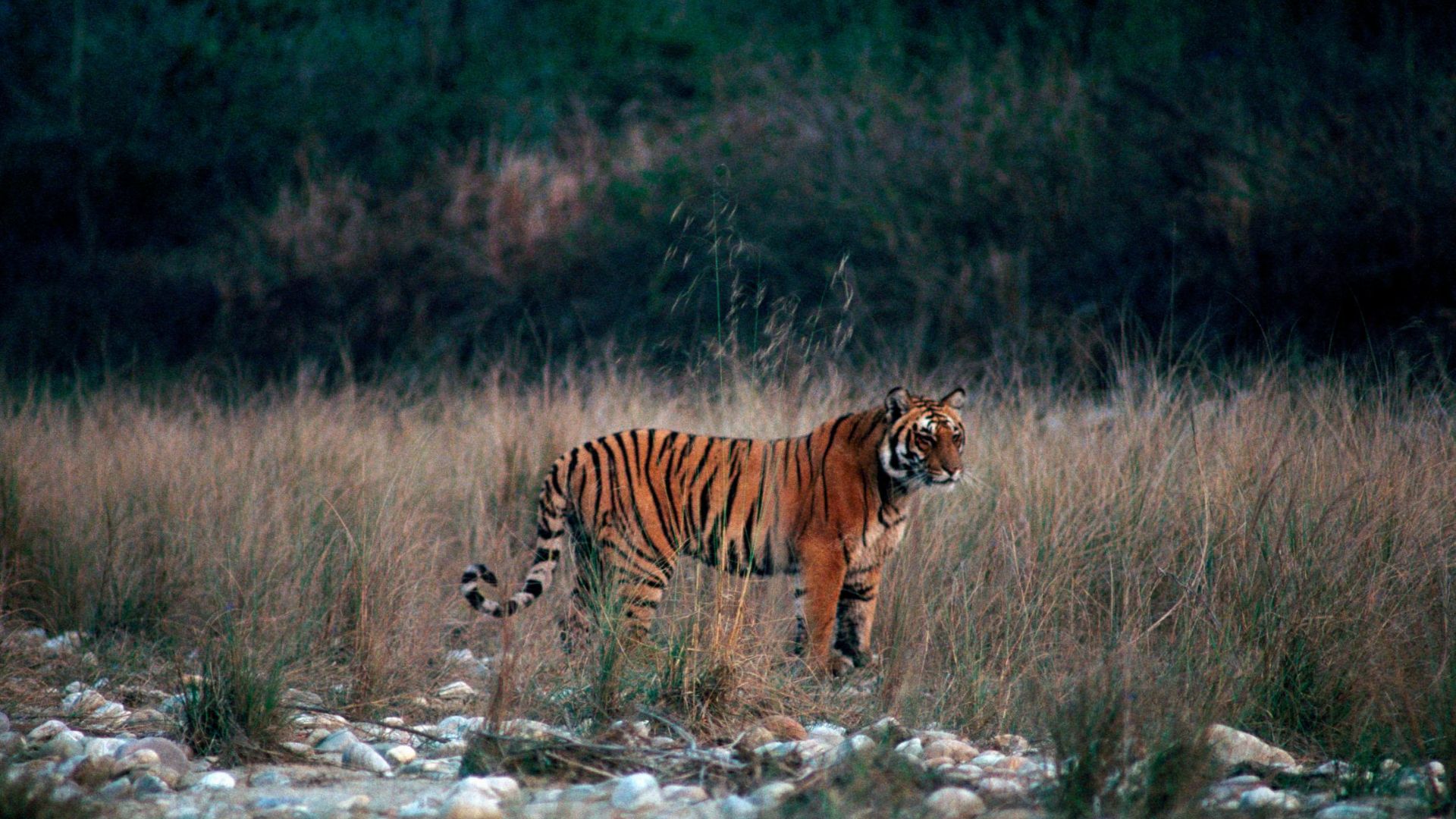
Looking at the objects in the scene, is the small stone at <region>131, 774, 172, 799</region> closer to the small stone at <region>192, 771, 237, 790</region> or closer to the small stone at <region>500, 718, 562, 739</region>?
the small stone at <region>192, 771, 237, 790</region>

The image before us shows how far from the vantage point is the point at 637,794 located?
353cm

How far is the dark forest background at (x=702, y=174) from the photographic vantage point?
12.5 meters

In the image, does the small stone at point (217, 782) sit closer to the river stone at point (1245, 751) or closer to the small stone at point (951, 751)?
the small stone at point (951, 751)

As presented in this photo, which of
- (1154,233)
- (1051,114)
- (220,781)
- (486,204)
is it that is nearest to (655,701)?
(220,781)

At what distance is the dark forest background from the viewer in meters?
12.5

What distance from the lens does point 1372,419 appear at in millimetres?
6398

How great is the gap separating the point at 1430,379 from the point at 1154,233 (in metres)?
5.00

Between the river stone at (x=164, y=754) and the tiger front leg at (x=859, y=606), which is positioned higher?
the tiger front leg at (x=859, y=606)

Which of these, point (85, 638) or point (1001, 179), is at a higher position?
point (1001, 179)

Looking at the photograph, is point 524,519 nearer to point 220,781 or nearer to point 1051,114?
point 220,781

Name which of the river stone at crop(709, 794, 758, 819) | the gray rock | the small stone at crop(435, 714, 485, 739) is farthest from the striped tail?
the river stone at crop(709, 794, 758, 819)

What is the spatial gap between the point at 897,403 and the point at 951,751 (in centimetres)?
183

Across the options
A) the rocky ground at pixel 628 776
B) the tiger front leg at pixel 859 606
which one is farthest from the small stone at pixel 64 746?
the tiger front leg at pixel 859 606

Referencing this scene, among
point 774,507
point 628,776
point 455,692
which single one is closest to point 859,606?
point 774,507
